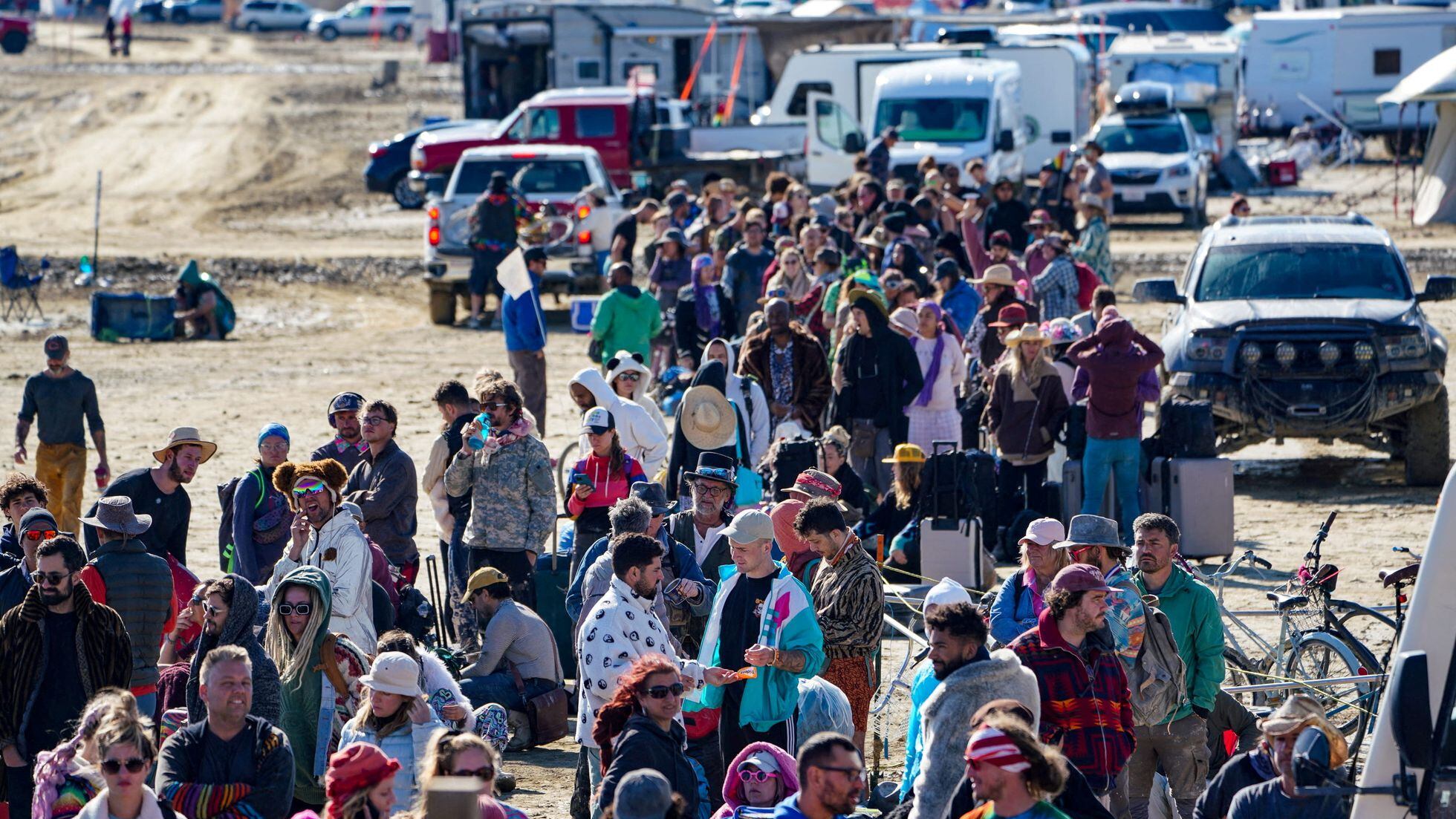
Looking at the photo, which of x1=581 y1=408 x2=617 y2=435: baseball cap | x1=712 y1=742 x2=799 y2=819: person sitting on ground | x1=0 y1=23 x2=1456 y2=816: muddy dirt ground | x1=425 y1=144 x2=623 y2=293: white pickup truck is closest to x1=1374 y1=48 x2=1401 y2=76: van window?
x1=0 y1=23 x2=1456 y2=816: muddy dirt ground

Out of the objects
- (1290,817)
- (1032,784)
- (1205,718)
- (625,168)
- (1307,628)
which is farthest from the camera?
(625,168)

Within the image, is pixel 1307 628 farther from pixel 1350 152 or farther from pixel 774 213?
pixel 1350 152

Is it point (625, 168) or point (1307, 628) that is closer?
point (1307, 628)

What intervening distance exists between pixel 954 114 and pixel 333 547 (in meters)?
21.3

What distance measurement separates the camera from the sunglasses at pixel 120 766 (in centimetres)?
560

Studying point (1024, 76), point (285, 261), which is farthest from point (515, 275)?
point (1024, 76)

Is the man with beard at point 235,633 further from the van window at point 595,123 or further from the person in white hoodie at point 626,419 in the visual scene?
the van window at point 595,123

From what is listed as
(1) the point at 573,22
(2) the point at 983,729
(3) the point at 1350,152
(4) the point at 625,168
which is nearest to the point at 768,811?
(2) the point at 983,729

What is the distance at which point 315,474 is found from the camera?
26.9 feet

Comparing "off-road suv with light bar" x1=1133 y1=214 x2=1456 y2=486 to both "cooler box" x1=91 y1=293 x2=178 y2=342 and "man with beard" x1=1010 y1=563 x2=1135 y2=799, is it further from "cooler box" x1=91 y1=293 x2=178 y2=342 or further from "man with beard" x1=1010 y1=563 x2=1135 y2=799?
"cooler box" x1=91 y1=293 x2=178 y2=342

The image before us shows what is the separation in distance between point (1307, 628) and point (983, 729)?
4.67m

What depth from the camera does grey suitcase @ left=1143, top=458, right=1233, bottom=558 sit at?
1155 centimetres

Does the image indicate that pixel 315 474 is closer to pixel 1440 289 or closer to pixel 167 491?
pixel 167 491

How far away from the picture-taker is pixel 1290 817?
5859mm
